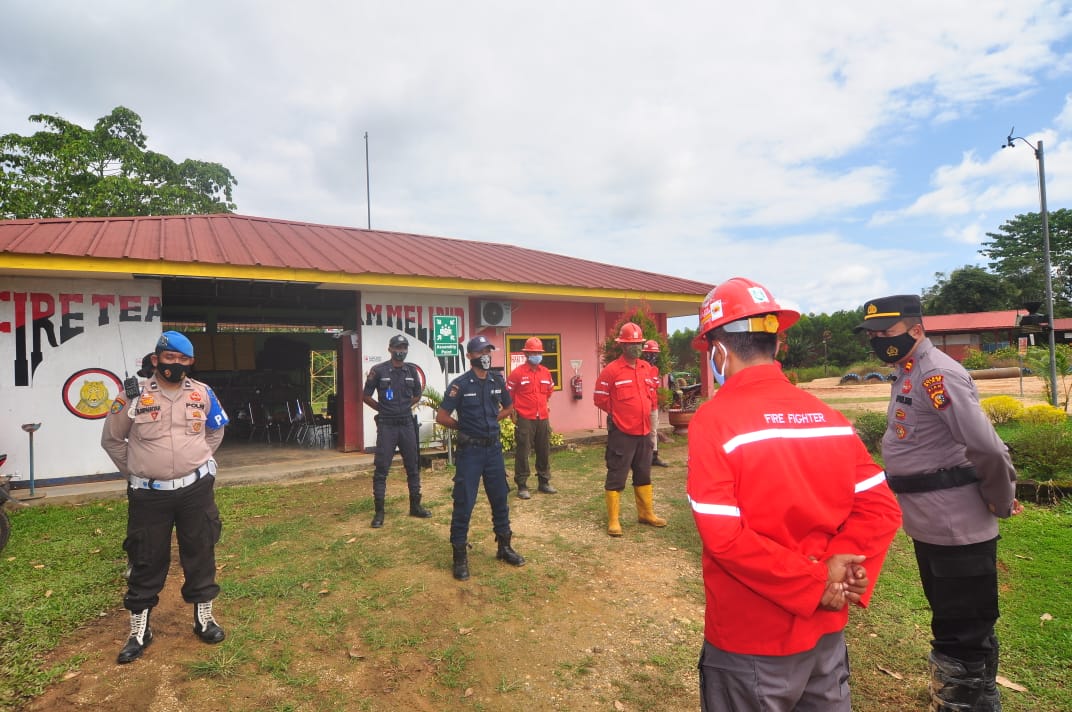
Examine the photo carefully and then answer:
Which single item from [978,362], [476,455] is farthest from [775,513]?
[978,362]

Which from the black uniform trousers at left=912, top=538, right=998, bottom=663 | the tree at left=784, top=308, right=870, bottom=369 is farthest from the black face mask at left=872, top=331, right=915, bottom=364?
the tree at left=784, top=308, right=870, bottom=369

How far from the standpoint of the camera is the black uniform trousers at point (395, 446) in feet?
20.8

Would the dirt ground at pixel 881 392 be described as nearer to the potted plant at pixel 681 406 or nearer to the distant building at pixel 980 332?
the potted plant at pixel 681 406

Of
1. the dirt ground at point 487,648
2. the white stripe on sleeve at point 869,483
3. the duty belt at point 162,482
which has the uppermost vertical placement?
the white stripe on sleeve at point 869,483

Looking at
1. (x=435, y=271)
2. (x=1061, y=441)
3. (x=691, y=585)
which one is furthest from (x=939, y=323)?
(x=691, y=585)

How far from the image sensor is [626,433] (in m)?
5.87

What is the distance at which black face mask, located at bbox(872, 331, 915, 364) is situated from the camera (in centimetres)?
299

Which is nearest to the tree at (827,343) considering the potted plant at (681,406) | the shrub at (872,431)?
the potted plant at (681,406)

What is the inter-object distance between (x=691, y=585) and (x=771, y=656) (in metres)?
3.22

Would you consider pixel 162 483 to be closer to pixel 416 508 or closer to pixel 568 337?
pixel 416 508

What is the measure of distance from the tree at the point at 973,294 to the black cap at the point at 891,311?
45.7 meters

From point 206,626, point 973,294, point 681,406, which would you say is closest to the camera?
point 206,626

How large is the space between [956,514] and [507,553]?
3.45 metres

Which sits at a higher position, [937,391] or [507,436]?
[937,391]
